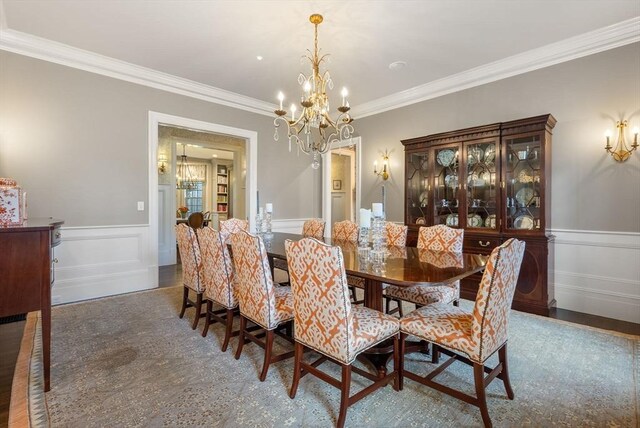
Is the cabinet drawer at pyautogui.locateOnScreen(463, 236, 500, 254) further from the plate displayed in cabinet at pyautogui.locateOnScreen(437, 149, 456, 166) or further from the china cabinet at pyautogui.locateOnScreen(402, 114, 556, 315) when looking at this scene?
the plate displayed in cabinet at pyautogui.locateOnScreen(437, 149, 456, 166)

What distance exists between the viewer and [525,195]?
11.0ft

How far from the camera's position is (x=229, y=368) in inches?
84.1

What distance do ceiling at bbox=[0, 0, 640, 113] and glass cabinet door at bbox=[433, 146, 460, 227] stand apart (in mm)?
1041

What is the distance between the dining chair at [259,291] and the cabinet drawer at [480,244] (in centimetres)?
248

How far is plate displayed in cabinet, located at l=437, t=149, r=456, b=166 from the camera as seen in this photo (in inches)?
153

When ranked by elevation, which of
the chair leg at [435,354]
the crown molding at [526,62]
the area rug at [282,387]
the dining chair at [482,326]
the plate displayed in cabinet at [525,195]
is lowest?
the area rug at [282,387]

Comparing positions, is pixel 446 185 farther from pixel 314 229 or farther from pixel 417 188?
pixel 314 229

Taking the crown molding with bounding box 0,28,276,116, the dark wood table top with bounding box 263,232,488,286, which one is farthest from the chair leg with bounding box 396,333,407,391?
the crown molding with bounding box 0,28,276,116

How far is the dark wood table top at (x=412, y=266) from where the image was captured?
1.62 m

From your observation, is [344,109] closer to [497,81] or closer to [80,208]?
[497,81]

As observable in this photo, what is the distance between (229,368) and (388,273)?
1.32m

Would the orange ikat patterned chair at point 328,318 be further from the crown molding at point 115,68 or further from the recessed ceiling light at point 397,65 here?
the crown molding at point 115,68

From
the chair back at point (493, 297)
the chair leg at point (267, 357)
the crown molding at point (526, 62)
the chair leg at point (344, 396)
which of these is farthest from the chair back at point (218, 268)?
the crown molding at point (526, 62)

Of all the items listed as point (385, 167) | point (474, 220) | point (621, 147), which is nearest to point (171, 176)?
point (385, 167)
